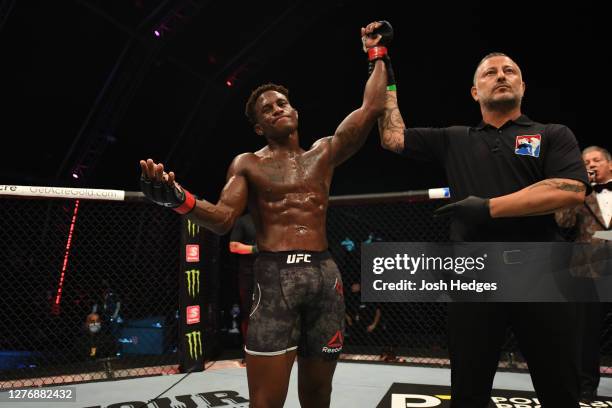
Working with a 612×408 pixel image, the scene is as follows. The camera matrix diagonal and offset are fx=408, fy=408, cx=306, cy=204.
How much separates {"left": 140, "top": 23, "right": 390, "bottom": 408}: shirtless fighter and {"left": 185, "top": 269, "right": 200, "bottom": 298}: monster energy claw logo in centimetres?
231

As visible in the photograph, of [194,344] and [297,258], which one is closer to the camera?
[297,258]

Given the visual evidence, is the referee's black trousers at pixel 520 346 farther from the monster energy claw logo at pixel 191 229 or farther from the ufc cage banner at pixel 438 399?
the monster energy claw logo at pixel 191 229

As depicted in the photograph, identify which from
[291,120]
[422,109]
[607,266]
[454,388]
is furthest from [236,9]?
[454,388]

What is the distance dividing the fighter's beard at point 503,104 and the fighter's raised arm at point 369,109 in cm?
52

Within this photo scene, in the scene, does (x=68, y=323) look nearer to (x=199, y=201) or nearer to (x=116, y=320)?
(x=116, y=320)

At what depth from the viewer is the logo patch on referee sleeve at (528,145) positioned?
1.62 meters

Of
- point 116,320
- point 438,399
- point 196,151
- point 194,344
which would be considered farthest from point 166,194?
point 196,151

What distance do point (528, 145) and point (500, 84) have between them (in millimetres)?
291

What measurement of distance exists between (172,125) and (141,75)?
1.26m

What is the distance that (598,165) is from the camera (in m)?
→ 3.11

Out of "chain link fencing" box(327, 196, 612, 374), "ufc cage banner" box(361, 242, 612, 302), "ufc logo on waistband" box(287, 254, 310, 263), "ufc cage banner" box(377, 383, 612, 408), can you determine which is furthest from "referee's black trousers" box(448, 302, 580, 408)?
"chain link fencing" box(327, 196, 612, 374)

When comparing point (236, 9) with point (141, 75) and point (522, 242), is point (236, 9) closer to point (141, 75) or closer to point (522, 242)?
point (141, 75)

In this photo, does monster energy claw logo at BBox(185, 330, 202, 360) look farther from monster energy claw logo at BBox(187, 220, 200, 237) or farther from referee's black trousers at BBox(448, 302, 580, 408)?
referee's black trousers at BBox(448, 302, 580, 408)

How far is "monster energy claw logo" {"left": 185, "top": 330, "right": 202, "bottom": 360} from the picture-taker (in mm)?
3998
